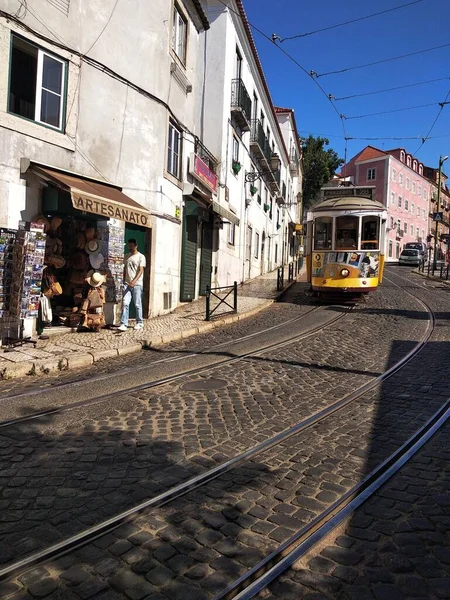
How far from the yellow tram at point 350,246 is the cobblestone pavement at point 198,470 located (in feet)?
25.6

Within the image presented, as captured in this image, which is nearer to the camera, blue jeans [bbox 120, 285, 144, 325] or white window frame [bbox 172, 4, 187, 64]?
blue jeans [bbox 120, 285, 144, 325]

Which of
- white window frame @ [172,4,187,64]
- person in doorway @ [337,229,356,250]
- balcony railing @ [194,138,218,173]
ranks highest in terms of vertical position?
white window frame @ [172,4,187,64]

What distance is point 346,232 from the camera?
1445cm

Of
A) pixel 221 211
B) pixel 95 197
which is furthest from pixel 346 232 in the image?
pixel 95 197

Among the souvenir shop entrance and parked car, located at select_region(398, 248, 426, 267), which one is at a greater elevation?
parked car, located at select_region(398, 248, 426, 267)

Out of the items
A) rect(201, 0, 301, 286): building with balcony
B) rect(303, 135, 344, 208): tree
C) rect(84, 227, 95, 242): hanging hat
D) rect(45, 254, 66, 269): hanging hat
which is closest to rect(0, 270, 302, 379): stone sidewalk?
rect(45, 254, 66, 269): hanging hat

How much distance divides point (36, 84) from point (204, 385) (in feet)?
21.3

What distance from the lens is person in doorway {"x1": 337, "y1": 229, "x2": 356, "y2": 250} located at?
47.1 ft

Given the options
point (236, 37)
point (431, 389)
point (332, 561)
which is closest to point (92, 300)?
point (431, 389)

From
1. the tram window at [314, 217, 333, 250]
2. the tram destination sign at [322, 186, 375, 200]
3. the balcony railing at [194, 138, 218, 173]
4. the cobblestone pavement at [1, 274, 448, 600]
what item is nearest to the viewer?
the cobblestone pavement at [1, 274, 448, 600]

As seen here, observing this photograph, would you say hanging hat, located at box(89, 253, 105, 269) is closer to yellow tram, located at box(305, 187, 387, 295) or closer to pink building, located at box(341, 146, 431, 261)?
yellow tram, located at box(305, 187, 387, 295)

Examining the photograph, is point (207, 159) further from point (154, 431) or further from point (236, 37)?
point (154, 431)

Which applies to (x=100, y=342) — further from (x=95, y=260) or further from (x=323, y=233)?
(x=323, y=233)

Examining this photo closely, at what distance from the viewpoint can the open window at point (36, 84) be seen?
844 centimetres
